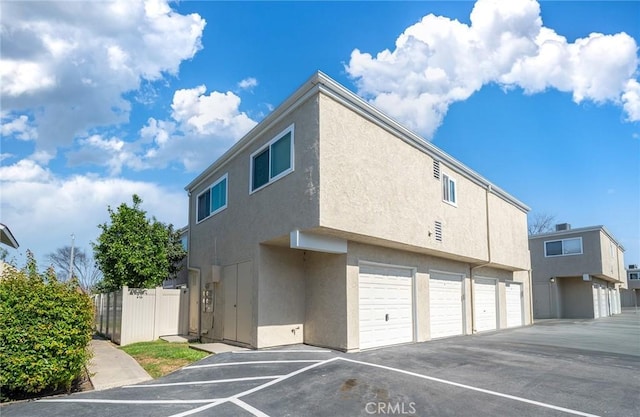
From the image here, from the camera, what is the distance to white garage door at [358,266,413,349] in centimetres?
1174

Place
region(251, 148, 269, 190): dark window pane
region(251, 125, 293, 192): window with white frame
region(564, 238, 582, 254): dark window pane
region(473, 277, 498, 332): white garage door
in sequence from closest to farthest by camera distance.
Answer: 1. region(251, 125, 293, 192): window with white frame
2. region(251, 148, 269, 190): dark window pane
3. region(473, 277, 498, 332): white garage door
4. region(564, 238, 582, 254): dark window pane

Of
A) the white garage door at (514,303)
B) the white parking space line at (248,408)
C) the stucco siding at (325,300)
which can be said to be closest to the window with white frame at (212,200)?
the stucco siding at (325,300)

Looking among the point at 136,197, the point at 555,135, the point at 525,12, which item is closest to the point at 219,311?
the point at 136,197

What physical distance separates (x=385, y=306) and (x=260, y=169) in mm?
5602

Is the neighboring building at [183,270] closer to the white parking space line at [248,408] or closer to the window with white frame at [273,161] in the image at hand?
the window with white frame at [273,161]

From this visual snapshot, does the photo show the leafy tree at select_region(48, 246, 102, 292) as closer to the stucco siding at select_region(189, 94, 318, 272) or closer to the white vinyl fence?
the white vinyl fence

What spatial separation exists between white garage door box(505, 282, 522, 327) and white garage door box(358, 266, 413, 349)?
979cm

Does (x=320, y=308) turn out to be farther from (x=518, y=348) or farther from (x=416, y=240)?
(x=518, y=348)

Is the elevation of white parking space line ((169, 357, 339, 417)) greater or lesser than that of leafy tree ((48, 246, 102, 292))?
lesser

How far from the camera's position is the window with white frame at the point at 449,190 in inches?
593

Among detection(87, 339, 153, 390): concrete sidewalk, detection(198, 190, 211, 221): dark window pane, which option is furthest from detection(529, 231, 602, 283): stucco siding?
detection(87, 339, 153, 390): concrete sidewalk

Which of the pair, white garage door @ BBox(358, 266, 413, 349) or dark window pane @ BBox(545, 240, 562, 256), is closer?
white garage door @ BBox(358, 266, 413, 349)

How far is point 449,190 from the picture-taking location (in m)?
15.5

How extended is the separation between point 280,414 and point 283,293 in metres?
6.12
